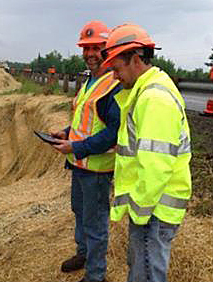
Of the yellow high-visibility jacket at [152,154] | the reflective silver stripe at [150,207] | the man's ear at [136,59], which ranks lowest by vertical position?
the reflective silver stripe at [150,207]

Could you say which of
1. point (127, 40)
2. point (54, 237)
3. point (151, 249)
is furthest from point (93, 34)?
point (54, 237)

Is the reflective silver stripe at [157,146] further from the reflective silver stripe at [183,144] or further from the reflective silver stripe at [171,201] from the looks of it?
the reflective silver stripe at [171,201]

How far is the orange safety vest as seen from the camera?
3.03 m

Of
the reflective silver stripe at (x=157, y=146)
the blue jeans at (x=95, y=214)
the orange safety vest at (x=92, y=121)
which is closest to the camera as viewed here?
the reflective silver stripe at (x=157, y=146)

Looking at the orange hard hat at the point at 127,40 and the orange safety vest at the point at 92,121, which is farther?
the orange safety vest at the point at 92,121

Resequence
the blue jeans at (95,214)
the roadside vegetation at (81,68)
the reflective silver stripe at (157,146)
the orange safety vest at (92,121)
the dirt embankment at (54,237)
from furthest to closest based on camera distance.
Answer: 1. the roadside vegetation at (81,68)
2. the dirt embankment at (54,237)
3. the blue jeans at (95,214)
4. the orange safety vest at (92,121)
5. the reflective silver stripe at (157,146)

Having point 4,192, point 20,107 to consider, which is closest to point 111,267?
point 4,192

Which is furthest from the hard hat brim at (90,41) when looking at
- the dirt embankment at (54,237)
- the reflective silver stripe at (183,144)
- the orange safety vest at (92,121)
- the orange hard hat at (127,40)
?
the dirt embankment at (54,237)

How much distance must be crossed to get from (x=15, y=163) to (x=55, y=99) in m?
2.96

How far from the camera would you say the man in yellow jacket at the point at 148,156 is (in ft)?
6.73

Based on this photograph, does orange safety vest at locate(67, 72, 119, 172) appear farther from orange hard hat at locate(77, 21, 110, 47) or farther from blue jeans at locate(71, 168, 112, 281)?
orange hard hat at locate(77, 21, 110, 47)

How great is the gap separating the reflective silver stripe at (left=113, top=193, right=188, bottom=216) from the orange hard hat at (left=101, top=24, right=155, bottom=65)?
0.81m

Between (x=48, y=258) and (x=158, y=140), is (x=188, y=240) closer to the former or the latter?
(x=48, y=258)

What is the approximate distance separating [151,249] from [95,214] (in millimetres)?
1015
